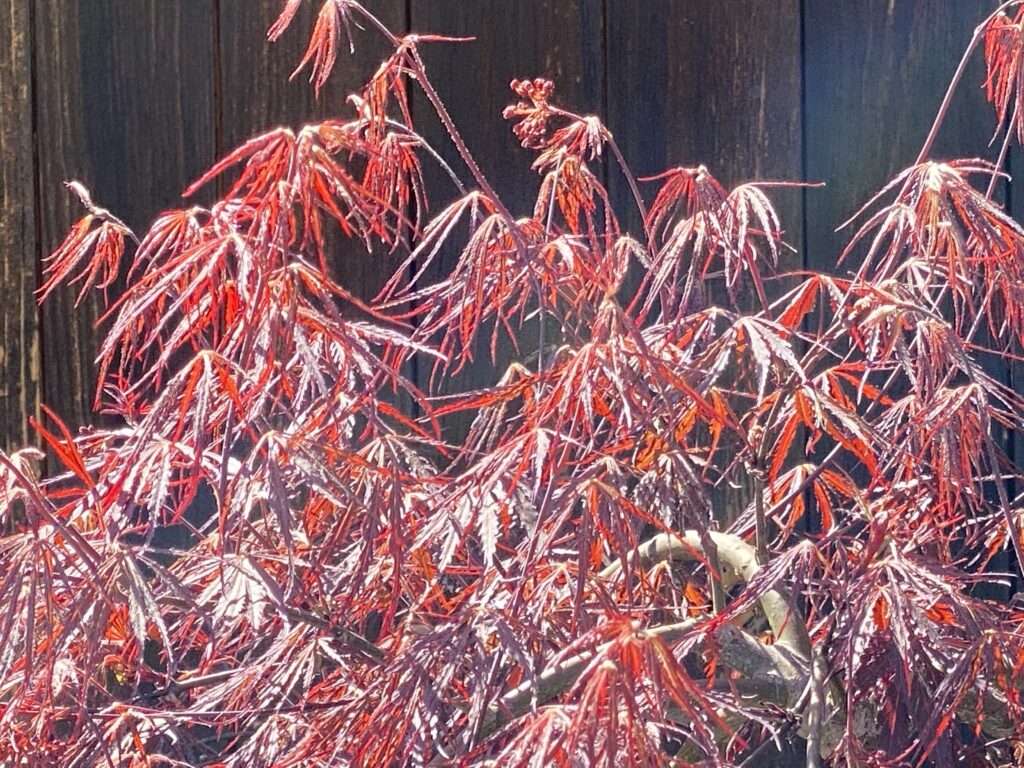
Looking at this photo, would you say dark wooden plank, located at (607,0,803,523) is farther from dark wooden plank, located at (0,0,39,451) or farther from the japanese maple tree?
dark wooden plank, located at (0,0,39,451)

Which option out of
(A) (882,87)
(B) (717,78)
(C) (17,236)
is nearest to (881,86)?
(A) (882,87)

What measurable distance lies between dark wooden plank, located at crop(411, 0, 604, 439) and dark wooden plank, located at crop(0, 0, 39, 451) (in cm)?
52

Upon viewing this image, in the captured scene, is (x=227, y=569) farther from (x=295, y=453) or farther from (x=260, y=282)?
(x=260, y=282)

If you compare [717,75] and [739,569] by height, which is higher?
[717,75]

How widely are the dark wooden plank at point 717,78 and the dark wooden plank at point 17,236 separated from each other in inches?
31.1

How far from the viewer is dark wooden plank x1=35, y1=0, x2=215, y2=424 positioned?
1.72 metres

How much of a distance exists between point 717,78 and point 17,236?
0.97 m

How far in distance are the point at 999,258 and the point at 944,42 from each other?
2.68 ft

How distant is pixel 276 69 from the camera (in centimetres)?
174

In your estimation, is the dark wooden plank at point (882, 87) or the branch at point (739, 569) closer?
the branch at point (739, 569)

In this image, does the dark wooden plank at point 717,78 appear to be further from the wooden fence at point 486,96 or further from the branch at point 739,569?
the branch at point 739,569

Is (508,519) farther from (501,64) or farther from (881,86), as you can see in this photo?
(881,86)

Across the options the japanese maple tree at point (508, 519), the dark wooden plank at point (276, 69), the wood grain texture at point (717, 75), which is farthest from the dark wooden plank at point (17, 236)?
the wood grain texture at point (717, 75)

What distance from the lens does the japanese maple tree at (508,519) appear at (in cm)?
94
